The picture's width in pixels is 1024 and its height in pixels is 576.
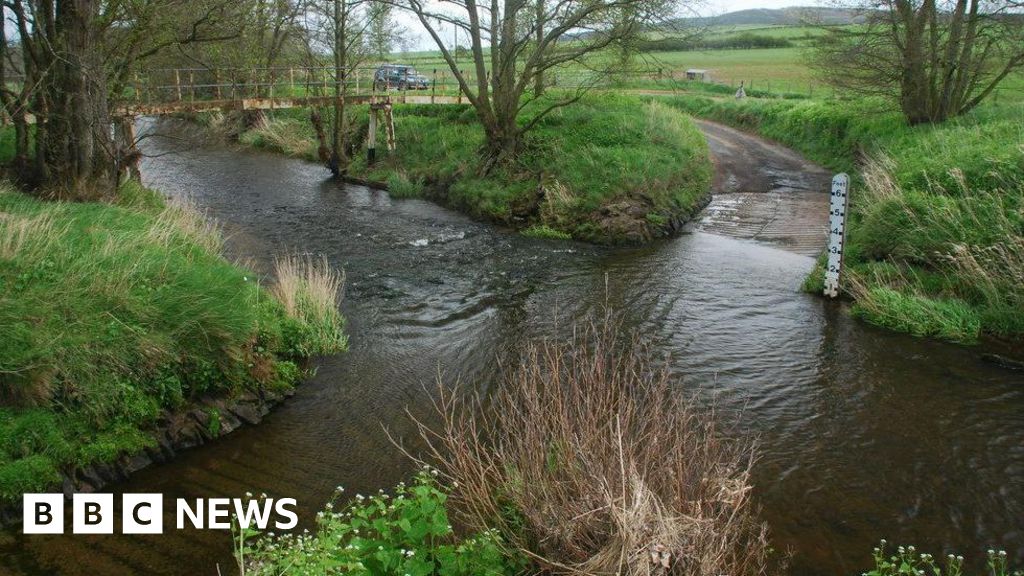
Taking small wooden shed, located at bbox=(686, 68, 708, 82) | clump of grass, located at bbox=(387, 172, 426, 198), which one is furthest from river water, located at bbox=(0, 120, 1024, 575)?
small wooden shed, located at bbox=(686, 68, 708, 82)

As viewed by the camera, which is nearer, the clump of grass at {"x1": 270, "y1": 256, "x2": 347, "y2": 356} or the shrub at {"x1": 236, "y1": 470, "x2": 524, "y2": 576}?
the shrub at {"x1": 236, "y1": 470, "x2": 524, "y2": 576}

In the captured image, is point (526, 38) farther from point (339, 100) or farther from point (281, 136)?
point (281, 136)

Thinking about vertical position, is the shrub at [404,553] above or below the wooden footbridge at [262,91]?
below

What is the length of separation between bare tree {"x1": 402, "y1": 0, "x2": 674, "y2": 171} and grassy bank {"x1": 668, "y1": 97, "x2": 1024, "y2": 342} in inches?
286

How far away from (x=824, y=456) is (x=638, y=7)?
47.0 ft

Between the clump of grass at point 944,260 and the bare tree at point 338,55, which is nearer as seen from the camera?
the clump of grass at point 944,260

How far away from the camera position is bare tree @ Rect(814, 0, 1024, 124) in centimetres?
1991

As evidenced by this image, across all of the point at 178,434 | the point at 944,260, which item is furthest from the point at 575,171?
the point at 178,434

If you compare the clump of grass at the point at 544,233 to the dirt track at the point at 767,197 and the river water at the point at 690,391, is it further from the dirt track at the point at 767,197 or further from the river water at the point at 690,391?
the dirt track at the point at 767,197

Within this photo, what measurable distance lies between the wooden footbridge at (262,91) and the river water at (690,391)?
8024 mm

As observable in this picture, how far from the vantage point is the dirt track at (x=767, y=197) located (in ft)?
57.3

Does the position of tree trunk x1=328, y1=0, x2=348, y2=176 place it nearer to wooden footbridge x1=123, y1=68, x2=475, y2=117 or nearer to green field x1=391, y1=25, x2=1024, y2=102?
wooden footbridge x1=123, y1=68, x2=475, y2=117

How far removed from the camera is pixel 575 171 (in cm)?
1955

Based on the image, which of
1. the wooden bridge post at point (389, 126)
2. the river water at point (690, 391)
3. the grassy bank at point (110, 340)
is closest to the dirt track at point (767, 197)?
the river water at point (690, 391)
